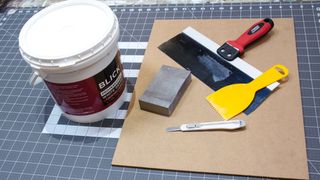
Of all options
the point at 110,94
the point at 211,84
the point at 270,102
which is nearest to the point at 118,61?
the point at 110,94

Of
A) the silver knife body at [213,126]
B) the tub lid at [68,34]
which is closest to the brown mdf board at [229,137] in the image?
the silver knife body at [213,126]

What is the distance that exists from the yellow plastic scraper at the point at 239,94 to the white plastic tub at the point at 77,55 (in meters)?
0.22

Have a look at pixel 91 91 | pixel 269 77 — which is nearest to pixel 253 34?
pixel 269 77

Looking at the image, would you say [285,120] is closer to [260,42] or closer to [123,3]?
[260,42]

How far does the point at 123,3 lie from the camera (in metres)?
1.05

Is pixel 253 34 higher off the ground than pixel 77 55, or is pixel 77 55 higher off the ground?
pixel 77 55

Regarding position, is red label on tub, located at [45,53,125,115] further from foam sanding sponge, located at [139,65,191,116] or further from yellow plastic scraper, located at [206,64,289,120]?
yellow plastic scraper, located at [206,64,289,120]

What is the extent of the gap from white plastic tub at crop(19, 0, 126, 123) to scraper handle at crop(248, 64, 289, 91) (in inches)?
11.8

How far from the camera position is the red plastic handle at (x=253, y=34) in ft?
2.66

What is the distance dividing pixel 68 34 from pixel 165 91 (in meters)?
0.24

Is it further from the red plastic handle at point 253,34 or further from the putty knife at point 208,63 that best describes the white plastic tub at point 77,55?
the red plastic handle at point 253,34

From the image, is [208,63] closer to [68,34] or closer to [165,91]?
[165,91]

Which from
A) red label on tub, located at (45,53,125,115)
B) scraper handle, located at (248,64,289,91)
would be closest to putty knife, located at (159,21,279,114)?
scraper handle, located at (248,64,289,91)

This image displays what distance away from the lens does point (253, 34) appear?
2.68 ft
